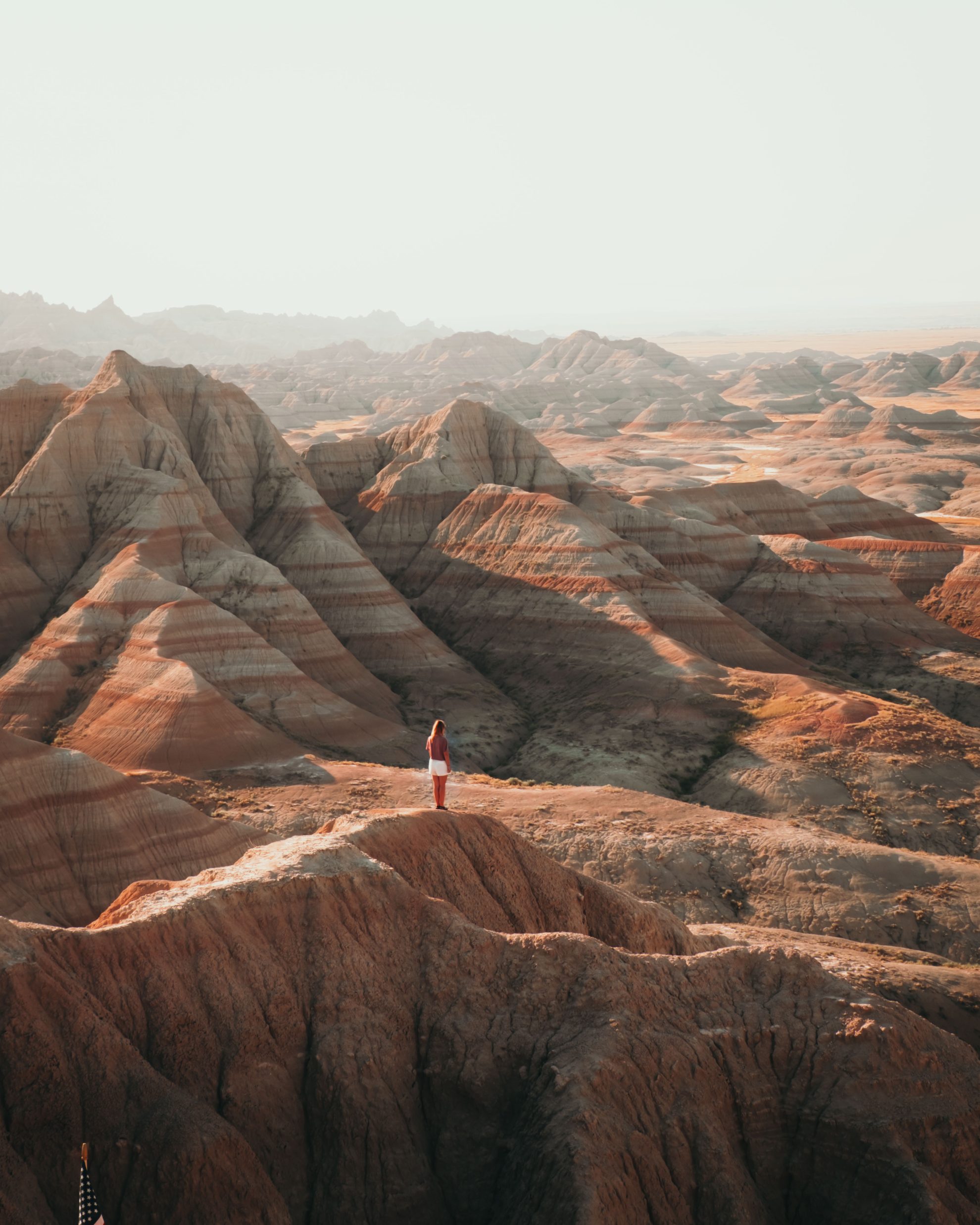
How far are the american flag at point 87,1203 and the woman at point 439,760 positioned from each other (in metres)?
9.92

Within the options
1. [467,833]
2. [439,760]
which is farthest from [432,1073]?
[439,760]

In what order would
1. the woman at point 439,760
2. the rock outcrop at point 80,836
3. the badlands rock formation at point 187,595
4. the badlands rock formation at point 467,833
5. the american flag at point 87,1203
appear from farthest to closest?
the badlands rock formation at point 187,595 → the rock outcrop at point 80,836 → the woman at point 439,760 → the badlands rock formation at point 467,833 → the american flag at point 87,1203

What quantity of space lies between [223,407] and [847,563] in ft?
128

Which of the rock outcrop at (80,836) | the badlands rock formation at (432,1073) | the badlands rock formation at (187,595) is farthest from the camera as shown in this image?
the badlands rock formation at (187,595)

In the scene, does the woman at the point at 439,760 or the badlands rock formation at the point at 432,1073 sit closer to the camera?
the badlands rock formation at the point at 432,1073

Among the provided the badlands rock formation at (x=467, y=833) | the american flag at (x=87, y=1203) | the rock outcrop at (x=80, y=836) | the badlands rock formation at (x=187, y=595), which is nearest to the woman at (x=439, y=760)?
the badlands rock formation at (x=467, y=833)

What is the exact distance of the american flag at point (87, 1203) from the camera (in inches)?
596

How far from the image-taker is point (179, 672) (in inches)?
1956

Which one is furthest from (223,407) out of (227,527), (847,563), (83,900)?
(83,900)

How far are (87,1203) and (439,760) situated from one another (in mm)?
10820

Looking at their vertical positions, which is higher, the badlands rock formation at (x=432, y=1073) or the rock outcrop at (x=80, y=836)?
the badlands rock formation at (x=432, y=1073)

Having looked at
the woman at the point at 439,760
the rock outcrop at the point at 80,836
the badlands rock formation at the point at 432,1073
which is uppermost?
the woman at the point at 439,760

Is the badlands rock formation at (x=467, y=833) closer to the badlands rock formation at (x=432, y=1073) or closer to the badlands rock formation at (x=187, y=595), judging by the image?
the badlands rock formation at (x=432, y=1073)

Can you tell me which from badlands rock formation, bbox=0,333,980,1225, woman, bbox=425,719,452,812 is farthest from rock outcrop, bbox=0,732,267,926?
woman, bbox=425,719,452,812
